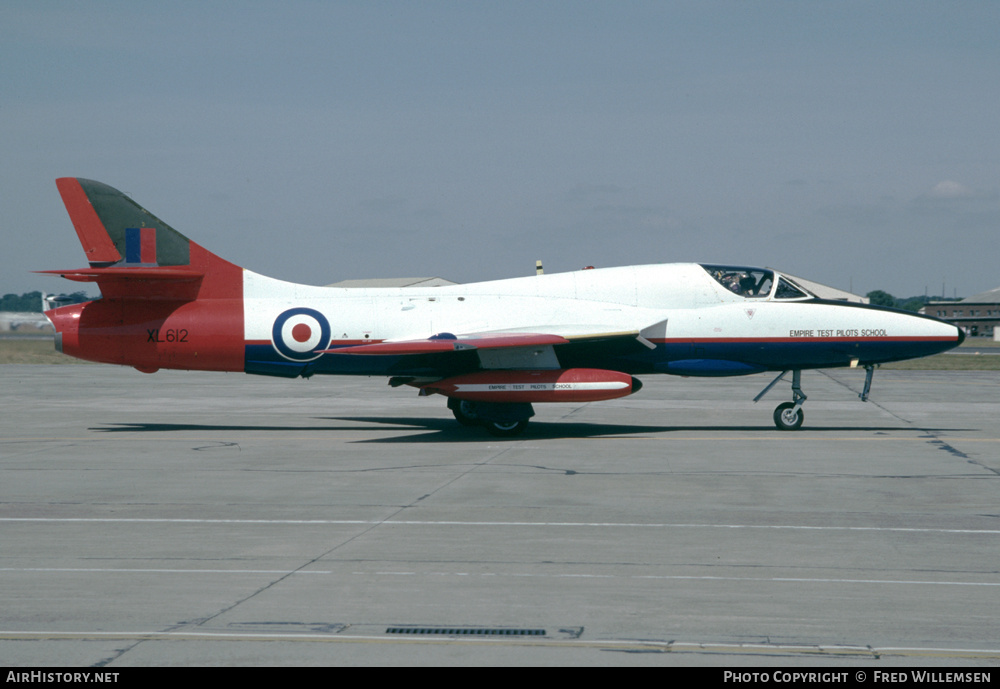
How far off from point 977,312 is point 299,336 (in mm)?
137223

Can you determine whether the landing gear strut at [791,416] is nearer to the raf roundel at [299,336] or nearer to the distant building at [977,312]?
the raf roundel at [299,336]

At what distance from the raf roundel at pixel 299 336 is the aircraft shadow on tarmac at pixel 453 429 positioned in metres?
1.71

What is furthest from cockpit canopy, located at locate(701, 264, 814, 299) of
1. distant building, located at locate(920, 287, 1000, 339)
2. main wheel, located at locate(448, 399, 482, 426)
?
distant building, located at locate(920, 287, 1000, 339)

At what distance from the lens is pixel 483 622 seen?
6.35 meters

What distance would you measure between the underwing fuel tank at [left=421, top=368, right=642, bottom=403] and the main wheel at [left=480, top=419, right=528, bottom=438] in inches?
29.3

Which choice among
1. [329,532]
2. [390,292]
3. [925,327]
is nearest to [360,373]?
[390,292]

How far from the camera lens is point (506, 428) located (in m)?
17.6

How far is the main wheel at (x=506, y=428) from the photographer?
17.5 metres

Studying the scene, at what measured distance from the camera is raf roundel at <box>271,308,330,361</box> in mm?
18172

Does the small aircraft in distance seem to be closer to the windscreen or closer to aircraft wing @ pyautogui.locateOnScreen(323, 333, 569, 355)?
the windscreen

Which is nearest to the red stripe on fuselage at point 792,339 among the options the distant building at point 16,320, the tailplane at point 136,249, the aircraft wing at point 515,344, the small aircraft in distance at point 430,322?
the small aircraft in distance at point 430,322

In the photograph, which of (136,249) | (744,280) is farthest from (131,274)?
(744,280)
